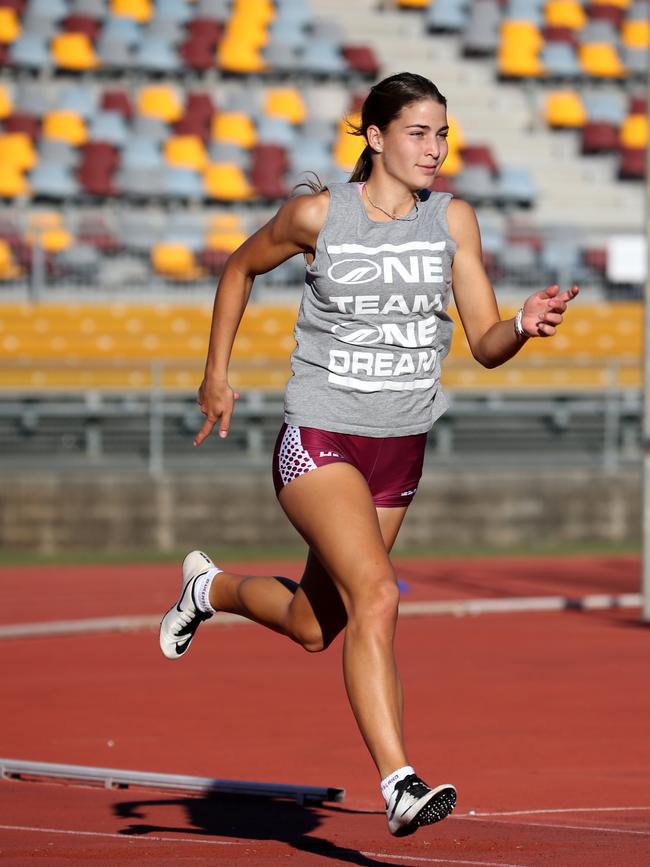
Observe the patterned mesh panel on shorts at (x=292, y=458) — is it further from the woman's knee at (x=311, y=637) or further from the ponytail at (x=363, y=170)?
the ponytail at (x=363, y=170)

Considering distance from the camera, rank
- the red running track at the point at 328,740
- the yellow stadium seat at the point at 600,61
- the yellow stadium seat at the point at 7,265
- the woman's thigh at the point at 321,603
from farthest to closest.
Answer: the yellow stadium seat at the point at 600,61 < the yellow stadium seat at the point at 7,265 < the woman's thigh at the point at 321,603 < the red running track at the point at 328,740

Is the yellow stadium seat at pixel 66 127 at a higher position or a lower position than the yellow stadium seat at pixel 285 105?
lower

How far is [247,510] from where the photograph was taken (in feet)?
61.2

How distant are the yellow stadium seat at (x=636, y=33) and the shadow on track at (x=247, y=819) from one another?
27.3 m

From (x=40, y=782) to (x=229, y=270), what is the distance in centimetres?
247

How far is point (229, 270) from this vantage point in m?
5.96

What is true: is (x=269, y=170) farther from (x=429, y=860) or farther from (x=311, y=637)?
(x=429, y=860)

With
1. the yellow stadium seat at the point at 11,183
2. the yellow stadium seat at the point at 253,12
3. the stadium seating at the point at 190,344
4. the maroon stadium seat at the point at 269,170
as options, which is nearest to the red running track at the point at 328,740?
the stadium seating at the point at 190,344

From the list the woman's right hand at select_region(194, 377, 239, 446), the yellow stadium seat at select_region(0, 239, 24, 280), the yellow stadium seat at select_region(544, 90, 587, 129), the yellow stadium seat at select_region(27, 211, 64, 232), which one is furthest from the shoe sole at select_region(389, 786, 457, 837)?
the yellow stadium seat at select_region(544, 90, 587, 129)

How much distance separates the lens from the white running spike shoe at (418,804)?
4832 millimetres

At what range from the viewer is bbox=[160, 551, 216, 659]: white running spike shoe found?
6.68m

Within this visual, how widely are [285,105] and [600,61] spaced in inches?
246

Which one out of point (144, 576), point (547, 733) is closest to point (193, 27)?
point (144, 576)

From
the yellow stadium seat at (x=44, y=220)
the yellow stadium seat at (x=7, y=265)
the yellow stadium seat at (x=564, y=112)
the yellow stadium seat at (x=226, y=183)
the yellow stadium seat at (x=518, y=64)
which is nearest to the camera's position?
the yellow stadium seat at (x=7, y=265)
